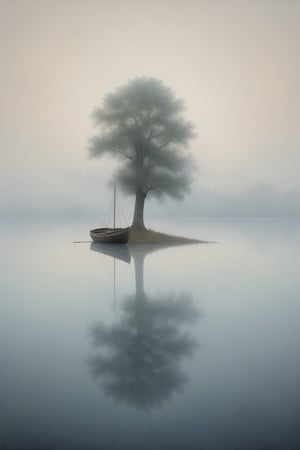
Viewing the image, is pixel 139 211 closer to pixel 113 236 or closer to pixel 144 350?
pixel 113 236

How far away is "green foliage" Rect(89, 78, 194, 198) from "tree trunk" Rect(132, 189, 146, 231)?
0.19 meters

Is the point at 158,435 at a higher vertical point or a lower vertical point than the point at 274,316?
lower

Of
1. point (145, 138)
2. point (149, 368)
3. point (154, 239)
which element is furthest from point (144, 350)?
point (145, 138)

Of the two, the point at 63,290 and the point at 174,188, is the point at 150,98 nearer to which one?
the point at 174,188

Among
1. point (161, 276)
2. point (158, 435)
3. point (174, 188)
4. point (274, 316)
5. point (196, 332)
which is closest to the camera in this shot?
point (158, 435)

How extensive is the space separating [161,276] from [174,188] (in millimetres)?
7989

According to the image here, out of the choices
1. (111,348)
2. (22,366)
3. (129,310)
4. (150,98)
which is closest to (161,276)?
(129,310)

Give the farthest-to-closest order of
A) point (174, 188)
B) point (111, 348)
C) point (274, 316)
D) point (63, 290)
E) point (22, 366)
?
point (174, 188), point (63, 290), point (274, 316), point (111, 348), point (22, 366)

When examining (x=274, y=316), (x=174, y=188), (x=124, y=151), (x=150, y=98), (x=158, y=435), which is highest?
(x=150, y=98)

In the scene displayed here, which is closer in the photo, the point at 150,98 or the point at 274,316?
the point at 274,316

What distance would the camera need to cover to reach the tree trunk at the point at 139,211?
14.4 m

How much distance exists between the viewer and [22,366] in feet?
8.91

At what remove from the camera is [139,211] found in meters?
14.4

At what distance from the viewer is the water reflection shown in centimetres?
232
